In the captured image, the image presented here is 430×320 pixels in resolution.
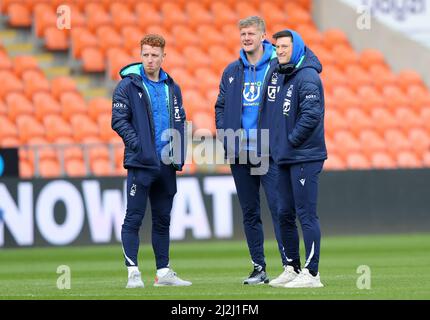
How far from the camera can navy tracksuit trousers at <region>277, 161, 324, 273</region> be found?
9.72 metres

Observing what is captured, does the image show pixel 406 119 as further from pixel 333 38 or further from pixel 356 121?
pixel 333 38

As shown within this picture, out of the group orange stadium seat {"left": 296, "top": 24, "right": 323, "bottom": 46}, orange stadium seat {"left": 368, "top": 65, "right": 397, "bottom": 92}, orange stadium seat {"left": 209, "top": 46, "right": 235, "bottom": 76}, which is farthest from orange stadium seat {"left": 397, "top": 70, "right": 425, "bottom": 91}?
orange stadium seat {"left": 209, "top": 46, "right": 235, "bottom": 76}

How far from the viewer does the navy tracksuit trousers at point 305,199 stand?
9.72 metres

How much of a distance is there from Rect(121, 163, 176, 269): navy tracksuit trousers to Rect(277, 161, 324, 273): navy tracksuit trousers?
41.8 inches

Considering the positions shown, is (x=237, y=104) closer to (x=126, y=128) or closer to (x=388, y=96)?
(x=126, y=128)

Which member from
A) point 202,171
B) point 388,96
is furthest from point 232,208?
point 388,96

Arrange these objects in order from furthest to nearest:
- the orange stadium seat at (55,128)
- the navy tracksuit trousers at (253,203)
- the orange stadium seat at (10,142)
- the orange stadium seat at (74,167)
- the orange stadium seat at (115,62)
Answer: the orange stadium seat at (115,62), the orange stadium seat at (55,128), the orange stadium seat at (10,142), the orange stadium seat at (74,167), the navy tracksuit trousers at (253,203)

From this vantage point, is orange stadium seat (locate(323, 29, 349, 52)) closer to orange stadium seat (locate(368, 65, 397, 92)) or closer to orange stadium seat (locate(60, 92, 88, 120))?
orange stadium seat (locate(368, 65, 397, 92))

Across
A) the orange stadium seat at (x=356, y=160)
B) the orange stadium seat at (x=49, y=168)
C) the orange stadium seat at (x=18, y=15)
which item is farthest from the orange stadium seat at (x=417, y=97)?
the orange stadium seat at (x=49, y=168)

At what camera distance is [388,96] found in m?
22.2

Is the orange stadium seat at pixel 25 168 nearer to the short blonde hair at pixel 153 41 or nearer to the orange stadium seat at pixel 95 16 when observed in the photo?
the orange stadium seat at pixel 95 16

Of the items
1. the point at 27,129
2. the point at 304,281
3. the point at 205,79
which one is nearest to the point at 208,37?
the point at 205,79

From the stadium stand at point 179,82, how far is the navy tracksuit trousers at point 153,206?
22.7 ft

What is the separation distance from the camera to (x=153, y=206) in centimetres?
1037
